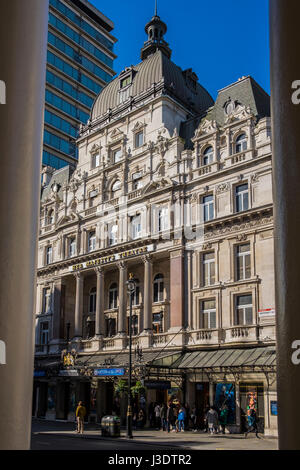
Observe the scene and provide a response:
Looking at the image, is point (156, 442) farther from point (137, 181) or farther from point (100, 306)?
point (137, 181)

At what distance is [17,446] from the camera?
3.31 meters

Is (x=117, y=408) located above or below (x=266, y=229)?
below

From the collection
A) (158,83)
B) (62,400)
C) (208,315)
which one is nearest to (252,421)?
(208,315)

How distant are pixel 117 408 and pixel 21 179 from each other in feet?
133

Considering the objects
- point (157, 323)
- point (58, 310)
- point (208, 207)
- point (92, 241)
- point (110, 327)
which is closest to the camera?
point (208, 207)

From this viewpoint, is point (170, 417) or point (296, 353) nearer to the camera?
point (296, 353)

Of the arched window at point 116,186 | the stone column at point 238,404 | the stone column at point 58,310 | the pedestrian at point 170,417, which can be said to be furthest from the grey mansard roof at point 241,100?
the pedestrian at point 170,417

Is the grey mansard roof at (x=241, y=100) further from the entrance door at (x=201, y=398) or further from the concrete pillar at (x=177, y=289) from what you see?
the entrance door at (x=201, y=398)

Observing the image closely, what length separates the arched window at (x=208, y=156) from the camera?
4075 centimetres

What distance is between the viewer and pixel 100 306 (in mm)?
45469

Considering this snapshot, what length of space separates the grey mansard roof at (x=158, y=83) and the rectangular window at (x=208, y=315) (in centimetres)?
1907

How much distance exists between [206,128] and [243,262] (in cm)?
1129
